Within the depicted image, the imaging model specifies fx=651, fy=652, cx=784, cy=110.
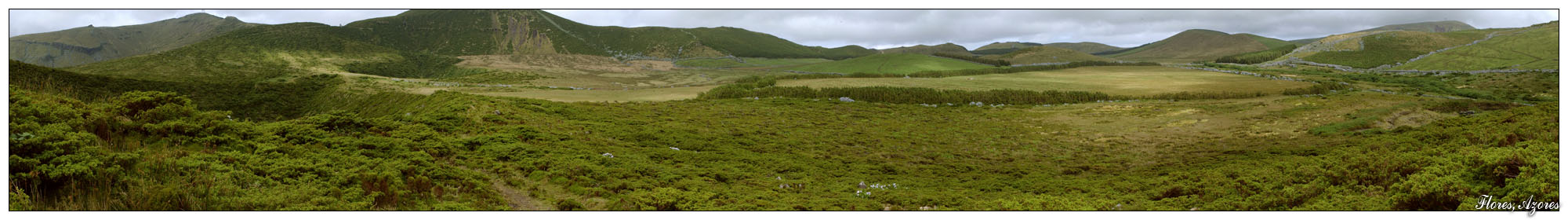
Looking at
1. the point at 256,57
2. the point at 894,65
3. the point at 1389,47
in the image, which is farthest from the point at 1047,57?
the point at 256,57

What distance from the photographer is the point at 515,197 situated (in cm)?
1562

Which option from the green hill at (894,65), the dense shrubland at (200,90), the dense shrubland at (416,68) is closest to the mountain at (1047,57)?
the green hill at (894,65)

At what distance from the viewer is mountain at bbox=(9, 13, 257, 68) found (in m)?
77.2

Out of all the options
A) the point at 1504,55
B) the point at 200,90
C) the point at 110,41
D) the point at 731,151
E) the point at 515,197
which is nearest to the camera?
the point at 515,197

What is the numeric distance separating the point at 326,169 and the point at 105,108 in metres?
6.66

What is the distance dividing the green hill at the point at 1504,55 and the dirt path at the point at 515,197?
122951mm

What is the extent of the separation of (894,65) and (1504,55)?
99.8 metres

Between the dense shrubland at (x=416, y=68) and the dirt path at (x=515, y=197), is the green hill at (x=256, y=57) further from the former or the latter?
the dirt path at (x=515, y=197)

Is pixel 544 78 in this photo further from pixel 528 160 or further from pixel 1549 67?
pixel 1549 67

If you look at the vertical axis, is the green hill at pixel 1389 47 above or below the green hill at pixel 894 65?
above

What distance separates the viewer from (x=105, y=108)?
1484cm

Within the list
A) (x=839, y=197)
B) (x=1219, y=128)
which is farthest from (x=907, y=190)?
(x=1219, y=128)

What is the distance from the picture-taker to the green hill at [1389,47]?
5581 inches

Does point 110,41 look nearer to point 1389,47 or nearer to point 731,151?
point 731,151
